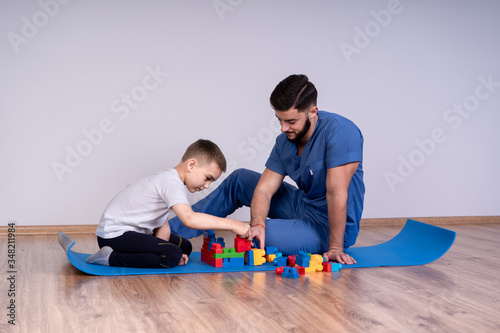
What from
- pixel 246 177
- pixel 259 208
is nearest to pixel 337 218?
pixel 259 208

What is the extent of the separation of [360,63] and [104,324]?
2.97m

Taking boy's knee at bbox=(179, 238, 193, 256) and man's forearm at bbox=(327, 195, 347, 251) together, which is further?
boy's knee at bbox=(179, 238, 193, 256)

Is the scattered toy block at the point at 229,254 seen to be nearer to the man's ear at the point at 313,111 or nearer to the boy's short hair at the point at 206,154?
the boy's short hair at the point at 206,154

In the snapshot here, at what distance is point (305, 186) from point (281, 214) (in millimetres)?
271

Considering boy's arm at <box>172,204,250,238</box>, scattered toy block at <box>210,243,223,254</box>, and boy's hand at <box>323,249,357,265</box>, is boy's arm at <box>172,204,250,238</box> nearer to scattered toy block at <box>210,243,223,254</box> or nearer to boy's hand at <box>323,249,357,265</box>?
scattered toy block at <box>210,243,223,254</box>

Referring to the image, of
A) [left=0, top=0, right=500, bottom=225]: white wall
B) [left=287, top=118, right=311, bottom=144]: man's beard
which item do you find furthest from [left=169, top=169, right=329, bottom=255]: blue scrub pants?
[left=0, top=0, right=500, bottom=225]: white wall

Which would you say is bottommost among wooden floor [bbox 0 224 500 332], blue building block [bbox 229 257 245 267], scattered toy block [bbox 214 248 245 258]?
wooden floor [bbox 0 224 500 332]

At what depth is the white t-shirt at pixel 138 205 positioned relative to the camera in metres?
2.29

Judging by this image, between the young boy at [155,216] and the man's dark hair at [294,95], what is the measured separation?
36 cm

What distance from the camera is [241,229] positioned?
7.55 ft

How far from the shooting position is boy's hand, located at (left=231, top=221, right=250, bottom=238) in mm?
2273

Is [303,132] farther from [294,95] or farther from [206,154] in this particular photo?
[206,154]

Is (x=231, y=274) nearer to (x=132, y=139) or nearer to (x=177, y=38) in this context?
(x=132, y=139)

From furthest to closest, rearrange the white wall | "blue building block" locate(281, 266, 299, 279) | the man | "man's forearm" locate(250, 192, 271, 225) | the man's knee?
the white wall
the man's knee
"man's forearm" locate(250, 192, 271, 225)
the man
"blue building block" locate(281, 266, 299, 279)
